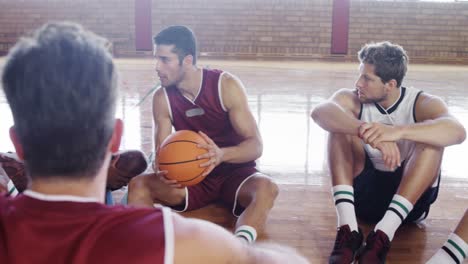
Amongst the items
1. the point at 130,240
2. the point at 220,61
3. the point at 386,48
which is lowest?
the point at 220,61

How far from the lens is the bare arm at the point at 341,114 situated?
2439 millimetres

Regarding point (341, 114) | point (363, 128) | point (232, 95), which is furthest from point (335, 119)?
point (232, 95)

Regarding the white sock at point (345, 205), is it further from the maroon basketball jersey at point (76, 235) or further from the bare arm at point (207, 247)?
the maroon basketball jersey at point (76, 235)

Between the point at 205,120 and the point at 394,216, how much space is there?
1.06m

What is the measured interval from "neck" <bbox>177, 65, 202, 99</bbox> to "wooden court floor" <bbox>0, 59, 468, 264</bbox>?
1.04ft

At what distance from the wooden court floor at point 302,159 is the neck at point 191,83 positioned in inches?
12.5

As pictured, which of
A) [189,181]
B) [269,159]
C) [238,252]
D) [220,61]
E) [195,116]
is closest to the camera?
[238,252]

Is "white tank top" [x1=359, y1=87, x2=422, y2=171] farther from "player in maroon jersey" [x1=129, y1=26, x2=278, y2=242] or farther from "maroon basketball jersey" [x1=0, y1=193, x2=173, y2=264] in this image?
"maroon basketball jersey" [x1=0, y1=193, x2=173, y2=264]

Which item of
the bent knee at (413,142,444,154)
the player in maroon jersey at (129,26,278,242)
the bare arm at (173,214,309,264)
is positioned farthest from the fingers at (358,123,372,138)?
the bare arm at (173,214,309,264)

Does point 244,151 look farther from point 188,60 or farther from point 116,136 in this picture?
point 116,136

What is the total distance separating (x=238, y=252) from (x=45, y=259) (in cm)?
30

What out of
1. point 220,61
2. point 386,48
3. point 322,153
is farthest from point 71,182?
point 220,61

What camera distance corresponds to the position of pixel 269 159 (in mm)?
4031

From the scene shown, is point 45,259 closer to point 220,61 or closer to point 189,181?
point 189,181
